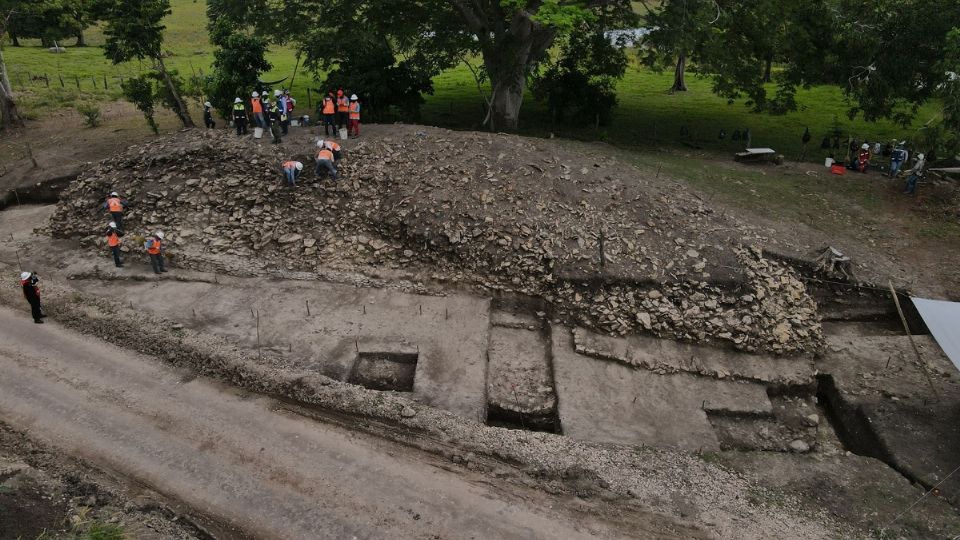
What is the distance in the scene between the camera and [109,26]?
23328 millimetres

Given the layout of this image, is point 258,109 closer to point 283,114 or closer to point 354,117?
point 283,114

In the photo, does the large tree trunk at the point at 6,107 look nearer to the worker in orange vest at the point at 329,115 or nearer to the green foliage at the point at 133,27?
the green foliage at the point at 133,27

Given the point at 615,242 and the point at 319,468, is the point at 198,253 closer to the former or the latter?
the point at 319,468

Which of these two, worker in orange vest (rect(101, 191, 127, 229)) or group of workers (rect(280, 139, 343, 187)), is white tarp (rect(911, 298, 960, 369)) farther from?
worker in orange vest (rect(101, 191, 127, 229))

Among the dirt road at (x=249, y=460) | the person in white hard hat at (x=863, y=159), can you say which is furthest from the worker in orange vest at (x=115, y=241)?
the person in white hard hat at (x=863, y=159)

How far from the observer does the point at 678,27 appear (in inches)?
881

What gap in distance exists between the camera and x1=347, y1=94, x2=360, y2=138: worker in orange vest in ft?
63.5

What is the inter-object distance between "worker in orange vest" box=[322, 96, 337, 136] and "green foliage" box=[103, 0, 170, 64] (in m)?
9.86

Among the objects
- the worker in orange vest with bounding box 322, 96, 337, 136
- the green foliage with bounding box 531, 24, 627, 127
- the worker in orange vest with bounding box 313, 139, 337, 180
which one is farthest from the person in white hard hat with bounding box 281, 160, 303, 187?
the green foliage with bounding box 531, 24, 627, 127

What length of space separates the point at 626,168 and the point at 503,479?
12.6 m

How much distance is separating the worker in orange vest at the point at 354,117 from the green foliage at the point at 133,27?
10.5 m

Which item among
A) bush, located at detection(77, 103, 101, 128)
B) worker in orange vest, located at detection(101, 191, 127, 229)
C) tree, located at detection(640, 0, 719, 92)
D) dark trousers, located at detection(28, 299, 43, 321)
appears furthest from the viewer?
bush, located at detection(77, 103, 101, 128)

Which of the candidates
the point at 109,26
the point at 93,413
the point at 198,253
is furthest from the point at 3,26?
the point at 93,413

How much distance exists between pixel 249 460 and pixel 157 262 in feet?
27.8
